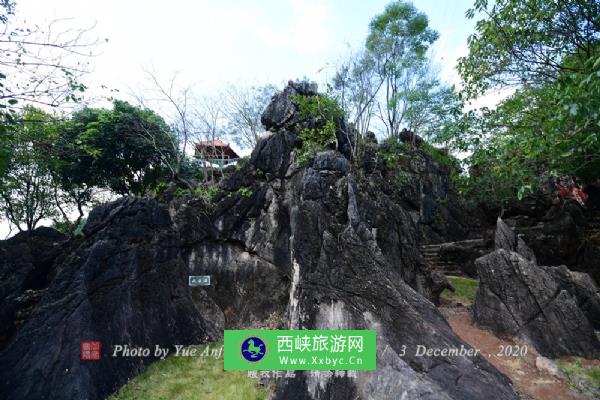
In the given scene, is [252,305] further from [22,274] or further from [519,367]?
[519,367]

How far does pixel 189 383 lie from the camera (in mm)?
6551

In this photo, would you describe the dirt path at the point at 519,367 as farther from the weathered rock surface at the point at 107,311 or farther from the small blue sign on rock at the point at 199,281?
the small blue sign on rock at the point at 199,281

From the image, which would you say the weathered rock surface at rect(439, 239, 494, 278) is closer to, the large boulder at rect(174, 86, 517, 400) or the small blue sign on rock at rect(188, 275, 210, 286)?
the large boulder at rect(174, 86, 517, 400)

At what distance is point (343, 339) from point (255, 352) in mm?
1922

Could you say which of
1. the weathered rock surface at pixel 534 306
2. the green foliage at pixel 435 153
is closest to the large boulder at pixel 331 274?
the weathered rock surface at pixel 534 306

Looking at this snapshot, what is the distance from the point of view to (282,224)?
12180mm

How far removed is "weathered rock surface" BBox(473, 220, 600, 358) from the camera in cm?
802

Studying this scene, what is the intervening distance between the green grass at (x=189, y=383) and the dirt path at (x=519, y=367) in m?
5.76

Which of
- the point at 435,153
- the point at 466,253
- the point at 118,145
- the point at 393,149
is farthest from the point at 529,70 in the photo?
the point at 118,145

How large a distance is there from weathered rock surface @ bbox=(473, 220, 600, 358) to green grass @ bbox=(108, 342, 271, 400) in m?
7.43

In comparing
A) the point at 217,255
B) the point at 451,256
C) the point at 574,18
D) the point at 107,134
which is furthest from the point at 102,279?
the point at 451,256

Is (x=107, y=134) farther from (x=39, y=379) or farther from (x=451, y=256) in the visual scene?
(x=451, y=256)

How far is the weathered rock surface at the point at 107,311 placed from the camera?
18.6ft

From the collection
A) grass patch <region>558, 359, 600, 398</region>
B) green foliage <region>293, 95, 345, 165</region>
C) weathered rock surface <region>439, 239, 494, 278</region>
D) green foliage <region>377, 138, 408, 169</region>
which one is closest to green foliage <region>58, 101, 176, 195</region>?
green foliage <region>293, 95, 345, 165</region>
